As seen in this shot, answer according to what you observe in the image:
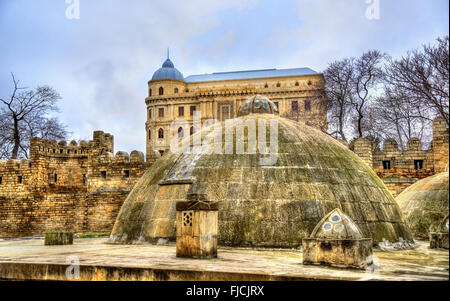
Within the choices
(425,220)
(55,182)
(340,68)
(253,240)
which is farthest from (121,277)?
(340,68)

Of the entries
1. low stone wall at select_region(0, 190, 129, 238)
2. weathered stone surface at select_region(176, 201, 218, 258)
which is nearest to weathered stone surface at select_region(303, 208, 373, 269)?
weathered stone surface at select_region(176, 201, 218, 258)

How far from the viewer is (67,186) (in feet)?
101

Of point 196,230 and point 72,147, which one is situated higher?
point 72,147

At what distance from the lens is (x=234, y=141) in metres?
14.4

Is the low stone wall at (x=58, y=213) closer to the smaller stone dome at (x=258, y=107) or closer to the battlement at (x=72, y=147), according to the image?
the battlement at (x=72, y=147)

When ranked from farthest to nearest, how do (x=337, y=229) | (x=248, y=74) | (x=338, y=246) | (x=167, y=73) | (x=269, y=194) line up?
(x=248, y=74), (x=167, y=73), (x=269, y=194), (x=337, y=229), (x=338, y=246)

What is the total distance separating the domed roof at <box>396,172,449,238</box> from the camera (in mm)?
17094

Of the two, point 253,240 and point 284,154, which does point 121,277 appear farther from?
point 284,154

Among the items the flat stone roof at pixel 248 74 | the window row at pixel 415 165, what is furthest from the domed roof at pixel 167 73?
the window row at pixel 415 165

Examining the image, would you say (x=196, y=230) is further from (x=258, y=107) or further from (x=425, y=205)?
(x=425, y=205)

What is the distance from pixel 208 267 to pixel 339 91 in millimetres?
30036

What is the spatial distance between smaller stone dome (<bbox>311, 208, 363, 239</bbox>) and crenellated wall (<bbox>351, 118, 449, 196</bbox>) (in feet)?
54.8

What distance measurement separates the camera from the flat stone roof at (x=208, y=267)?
7766mm

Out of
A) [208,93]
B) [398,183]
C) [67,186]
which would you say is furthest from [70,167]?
[208,93]
